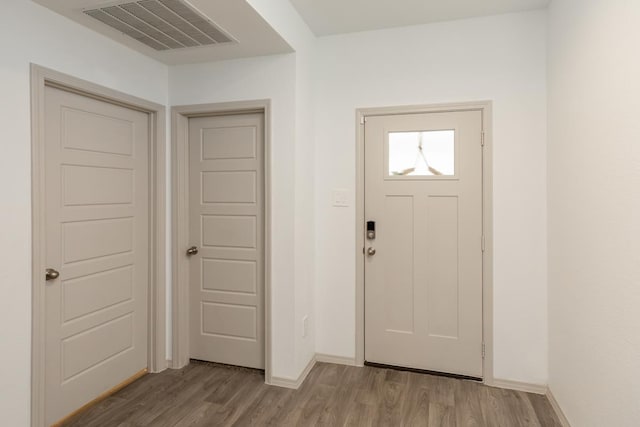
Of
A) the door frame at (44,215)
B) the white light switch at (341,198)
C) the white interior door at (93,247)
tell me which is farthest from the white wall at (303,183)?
the white interior door at (93,247)

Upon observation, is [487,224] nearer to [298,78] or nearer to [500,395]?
[500,395]

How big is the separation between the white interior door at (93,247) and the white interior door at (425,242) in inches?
70.1

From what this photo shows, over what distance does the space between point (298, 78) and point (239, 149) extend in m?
0.71

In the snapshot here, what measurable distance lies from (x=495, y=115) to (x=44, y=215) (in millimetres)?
2943

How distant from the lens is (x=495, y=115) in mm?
2670

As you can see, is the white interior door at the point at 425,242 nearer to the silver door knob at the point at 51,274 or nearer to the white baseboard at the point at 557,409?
the white baseboard at the point at 557,409

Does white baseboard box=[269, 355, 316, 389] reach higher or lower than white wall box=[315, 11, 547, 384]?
lower

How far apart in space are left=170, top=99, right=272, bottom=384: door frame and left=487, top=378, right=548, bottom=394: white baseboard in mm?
1669

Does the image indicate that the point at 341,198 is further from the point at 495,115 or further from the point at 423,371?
the point at 423,371

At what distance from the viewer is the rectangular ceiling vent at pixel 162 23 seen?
2.00 m

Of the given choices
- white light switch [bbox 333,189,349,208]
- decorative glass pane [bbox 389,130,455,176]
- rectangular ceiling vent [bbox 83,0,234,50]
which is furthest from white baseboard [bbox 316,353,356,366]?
rectangular ceiling vent [bbox 83,0,234,50]

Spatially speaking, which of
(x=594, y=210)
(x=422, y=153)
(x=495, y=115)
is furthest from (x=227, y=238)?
(x=594, y=210)

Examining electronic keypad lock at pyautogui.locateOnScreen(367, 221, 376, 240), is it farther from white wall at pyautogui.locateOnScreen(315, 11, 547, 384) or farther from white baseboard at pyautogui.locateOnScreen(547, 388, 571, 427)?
white baseboard at pyautogui.locateOnScreen(547, 388, 571, 427)

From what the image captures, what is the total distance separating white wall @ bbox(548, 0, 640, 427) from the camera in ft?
4.88
